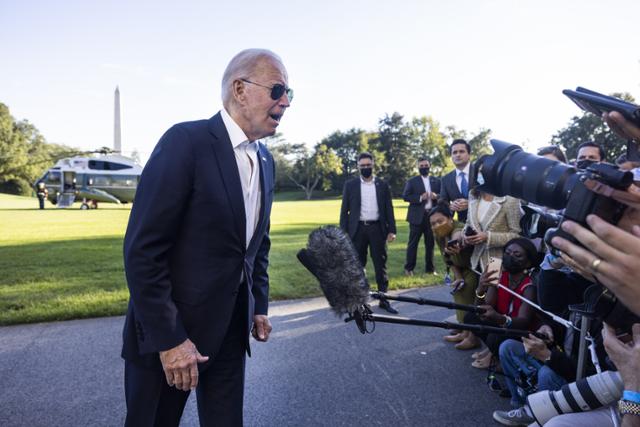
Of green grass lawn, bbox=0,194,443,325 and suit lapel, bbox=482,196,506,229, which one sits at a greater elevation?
suit lapel, bbox=482,196,506,229

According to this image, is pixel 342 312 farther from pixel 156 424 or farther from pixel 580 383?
pixel 580 383

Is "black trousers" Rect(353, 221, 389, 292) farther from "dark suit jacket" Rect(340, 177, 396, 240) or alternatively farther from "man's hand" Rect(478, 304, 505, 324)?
"man's hand" Rect(478, 304, 505, 324)

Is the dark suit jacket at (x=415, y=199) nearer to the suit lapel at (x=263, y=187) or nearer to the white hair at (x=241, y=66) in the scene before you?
the suit lapel at (x=263, y=187)

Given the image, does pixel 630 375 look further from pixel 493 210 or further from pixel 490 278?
pixel 493 210

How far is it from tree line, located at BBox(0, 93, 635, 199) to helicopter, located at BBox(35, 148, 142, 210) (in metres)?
25.6

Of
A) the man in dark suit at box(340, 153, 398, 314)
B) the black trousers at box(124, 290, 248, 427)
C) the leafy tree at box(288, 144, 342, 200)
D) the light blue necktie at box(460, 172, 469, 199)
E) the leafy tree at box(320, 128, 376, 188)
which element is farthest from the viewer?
the leafy tree at box(320, 128, 376, 188)

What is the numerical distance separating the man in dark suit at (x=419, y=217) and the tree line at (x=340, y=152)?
41671 mm

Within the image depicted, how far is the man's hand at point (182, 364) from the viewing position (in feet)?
5.99

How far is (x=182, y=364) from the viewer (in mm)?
1835

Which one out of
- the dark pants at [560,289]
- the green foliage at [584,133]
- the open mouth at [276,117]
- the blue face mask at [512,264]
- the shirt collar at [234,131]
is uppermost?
the green foliage at [584,133]

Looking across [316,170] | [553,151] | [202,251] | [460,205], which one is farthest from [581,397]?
[316,170]

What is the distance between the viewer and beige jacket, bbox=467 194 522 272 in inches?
181

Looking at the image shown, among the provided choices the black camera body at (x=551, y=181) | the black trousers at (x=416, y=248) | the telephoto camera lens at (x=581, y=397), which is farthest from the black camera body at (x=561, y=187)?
the black trousers at (x=416, y=248)

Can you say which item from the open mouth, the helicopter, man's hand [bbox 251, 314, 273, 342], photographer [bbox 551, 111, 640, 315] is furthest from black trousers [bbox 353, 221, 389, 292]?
the helicopter
